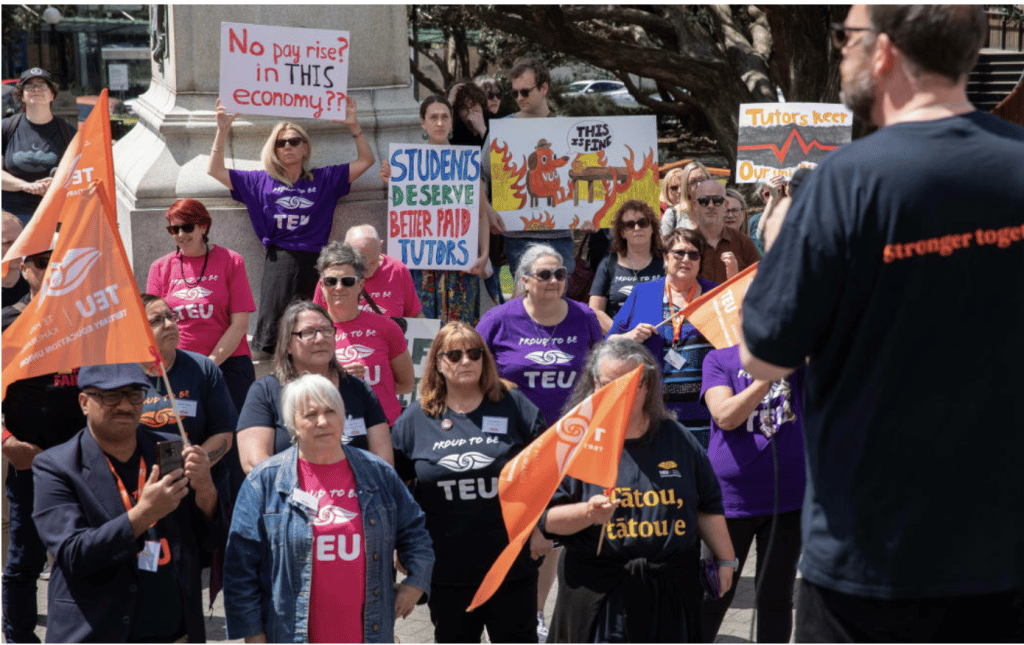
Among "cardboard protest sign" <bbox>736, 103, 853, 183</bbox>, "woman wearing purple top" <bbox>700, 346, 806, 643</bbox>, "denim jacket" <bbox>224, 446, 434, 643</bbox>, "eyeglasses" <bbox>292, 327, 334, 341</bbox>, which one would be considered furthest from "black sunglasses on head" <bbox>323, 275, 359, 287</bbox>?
"cardboard protest sign" <bbox>736, 103, 853, 183</bbox>

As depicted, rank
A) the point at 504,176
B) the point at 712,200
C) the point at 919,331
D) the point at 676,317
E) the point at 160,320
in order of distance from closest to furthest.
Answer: the point at 919,331
the point at 160,320
the point at 676,317
the point at 712,200
the point at 504,176

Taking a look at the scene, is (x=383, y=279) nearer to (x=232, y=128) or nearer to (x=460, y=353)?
(x=232, y=128)

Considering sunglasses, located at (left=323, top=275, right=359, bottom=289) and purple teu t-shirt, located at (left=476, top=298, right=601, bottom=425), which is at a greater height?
sunglasses, located at (left=323, top=275, right=359, bottom=289)

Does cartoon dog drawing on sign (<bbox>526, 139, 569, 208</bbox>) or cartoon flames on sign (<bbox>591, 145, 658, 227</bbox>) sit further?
cartoon flames on sign (<bbox>591, 145, 658, 227</bbox>)

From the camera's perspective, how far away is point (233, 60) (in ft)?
24.2

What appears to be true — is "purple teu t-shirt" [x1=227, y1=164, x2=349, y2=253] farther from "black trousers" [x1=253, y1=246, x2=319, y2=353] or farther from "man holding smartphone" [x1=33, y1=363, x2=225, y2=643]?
"man holding smartphone" [x1=33, y1=363, x2=225, y2=643]

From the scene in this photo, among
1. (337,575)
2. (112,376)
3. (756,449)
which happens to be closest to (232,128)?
(112,376)

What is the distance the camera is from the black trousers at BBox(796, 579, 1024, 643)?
2.20 meters

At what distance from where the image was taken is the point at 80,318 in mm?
4469

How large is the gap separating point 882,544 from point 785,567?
9.95 feet

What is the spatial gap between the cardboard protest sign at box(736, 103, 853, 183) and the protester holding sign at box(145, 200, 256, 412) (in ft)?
12.8

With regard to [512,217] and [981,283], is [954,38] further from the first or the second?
[512,217]

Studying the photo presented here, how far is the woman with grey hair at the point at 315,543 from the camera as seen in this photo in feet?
13.6

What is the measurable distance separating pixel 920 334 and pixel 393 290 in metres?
4.98
